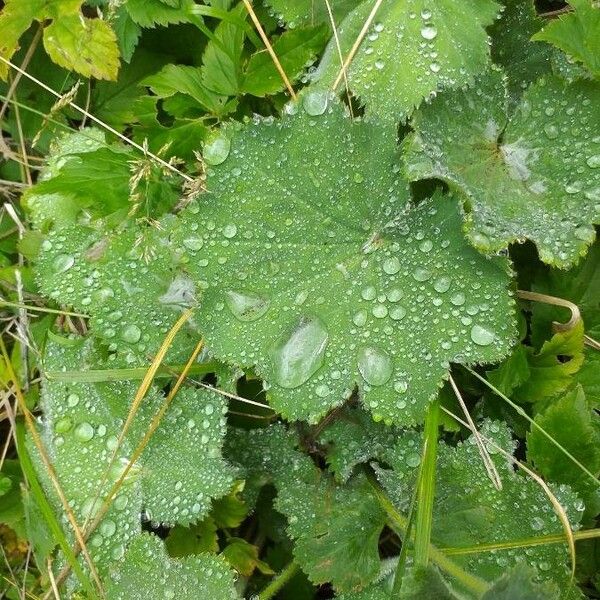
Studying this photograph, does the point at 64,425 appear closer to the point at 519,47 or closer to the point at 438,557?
the point at 438,557

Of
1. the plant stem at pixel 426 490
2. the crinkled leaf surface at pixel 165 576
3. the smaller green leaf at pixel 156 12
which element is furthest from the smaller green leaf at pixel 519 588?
the smaller green leaf at pixel 156 12

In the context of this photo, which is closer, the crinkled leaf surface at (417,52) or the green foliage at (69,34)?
the crinkled leaf surface at (417,52)

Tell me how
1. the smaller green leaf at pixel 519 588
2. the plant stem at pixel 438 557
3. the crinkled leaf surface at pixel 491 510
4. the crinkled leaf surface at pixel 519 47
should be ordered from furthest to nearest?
the crinkled leaf surface at pixel 519 47
the crinkled leaf surface at pixel 491 510
the plant stem at pixel 438 557
the smaller green leaf at pixel 519 588

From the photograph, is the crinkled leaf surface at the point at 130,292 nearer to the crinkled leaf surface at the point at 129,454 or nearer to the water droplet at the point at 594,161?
the crinkled leaf surface at the point at 129,454

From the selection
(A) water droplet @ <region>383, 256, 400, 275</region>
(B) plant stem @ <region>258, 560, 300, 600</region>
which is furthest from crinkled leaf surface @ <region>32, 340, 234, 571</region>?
(A) water droplet @ <region>383, 256, 400, 275</region>

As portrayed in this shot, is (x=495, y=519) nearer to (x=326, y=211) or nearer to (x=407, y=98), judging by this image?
(x=326, y=211)

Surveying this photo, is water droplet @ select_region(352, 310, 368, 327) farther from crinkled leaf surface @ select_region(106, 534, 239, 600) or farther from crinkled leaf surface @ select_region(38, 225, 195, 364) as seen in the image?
crinkled leaf surface @ select_region(106, 534, 239, 600)

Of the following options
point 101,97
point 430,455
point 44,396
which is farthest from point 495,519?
point 101,97
